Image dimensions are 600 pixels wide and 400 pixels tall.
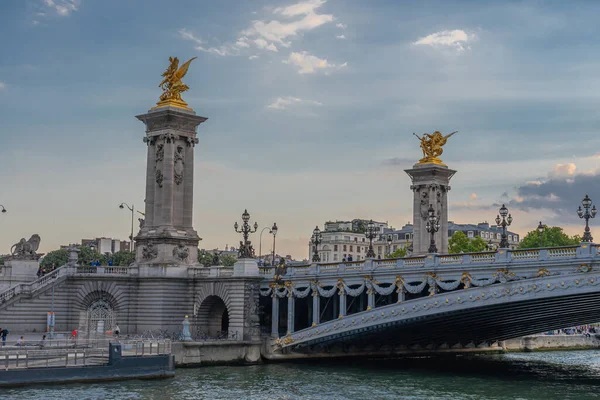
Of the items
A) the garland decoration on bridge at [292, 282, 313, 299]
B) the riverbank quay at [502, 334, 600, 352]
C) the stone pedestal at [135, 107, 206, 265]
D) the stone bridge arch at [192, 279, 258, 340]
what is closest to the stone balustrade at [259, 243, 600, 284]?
the garland decoration on bridge at [292, 282, 313, 299]

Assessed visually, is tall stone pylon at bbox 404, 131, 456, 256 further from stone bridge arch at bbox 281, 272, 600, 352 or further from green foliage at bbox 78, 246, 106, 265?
green foliage at bbox 78, 246, 106, 265

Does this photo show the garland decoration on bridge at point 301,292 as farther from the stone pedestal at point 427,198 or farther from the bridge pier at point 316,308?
the stone pedestal at point 427,198

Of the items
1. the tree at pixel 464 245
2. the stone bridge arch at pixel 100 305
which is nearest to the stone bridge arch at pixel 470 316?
the stone bridge arch at pixel 100 305

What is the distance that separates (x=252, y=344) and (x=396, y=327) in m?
9.72

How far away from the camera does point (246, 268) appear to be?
225 feet

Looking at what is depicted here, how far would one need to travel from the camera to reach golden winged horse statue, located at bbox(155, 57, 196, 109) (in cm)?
7444

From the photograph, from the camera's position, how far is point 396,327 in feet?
204

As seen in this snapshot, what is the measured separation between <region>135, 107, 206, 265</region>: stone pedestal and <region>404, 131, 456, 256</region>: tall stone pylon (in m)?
28.6

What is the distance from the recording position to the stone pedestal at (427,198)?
95500mm

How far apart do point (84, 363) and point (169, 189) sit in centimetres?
2309

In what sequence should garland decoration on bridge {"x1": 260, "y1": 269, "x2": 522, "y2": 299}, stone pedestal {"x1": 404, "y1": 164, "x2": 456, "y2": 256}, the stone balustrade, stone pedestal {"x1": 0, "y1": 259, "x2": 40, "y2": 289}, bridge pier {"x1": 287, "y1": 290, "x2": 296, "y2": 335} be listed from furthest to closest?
stone pedestal {"x1": 404, "y1": 164, "x2": 456, "y2": 256} → stone pedestal {"x1": 0, "y1": 259, "x2": 40, "y2": 289} → bridge pier {"x1": 287, "y1": 290, "x2": 296, "y2": 335} → garland decoration on bridge {"x1": 260, "y1": 269, "x2": 522, "y2": 299} → the stone balustrade

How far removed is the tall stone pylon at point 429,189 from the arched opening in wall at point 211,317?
28034 millimetres

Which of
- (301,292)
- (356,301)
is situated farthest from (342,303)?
(356,301)

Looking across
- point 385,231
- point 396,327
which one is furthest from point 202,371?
point 385,231
